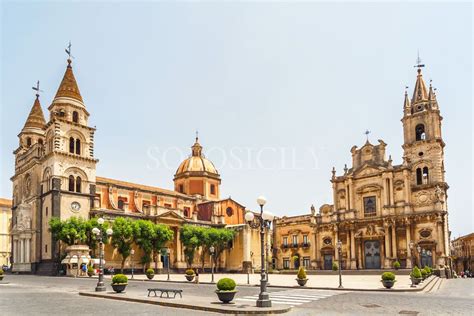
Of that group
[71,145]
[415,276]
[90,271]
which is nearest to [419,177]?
[415,276]

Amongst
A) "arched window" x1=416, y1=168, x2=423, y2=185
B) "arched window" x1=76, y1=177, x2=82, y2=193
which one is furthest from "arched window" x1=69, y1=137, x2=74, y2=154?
"arched window" x1=416, y1=168, x2=423, y2=185

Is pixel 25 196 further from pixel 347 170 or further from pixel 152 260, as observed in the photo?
pixel 347 170

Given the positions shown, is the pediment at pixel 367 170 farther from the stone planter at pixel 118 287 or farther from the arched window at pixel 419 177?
the stone planter at pixel 118 287

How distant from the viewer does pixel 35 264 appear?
51688 mm

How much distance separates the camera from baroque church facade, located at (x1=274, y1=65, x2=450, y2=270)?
54781 millimetres

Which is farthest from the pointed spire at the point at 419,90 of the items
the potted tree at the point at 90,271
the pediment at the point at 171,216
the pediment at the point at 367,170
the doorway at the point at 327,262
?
the potted tree at the point at 90,271

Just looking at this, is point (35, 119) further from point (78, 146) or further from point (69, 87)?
point (78, 146)

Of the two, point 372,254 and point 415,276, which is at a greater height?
point 415,276

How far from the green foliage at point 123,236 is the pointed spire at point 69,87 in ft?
53.8

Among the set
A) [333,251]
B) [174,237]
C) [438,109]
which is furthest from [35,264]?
[438,109]

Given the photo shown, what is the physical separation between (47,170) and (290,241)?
35.3 metres

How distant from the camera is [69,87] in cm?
5566

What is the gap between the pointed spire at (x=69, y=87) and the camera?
54884mm

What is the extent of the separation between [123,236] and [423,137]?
40104 millimetres
